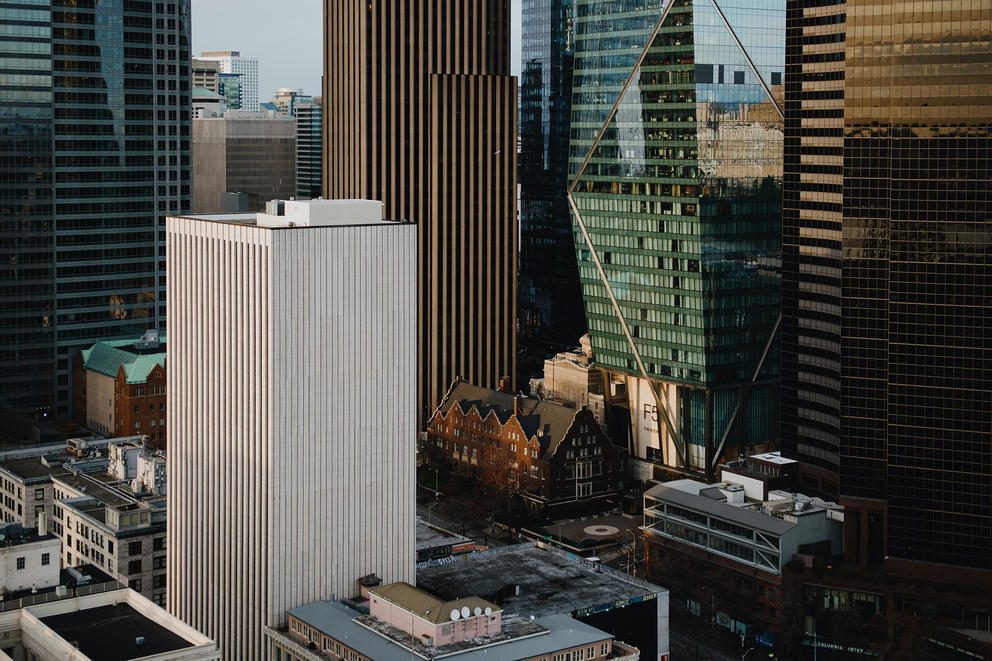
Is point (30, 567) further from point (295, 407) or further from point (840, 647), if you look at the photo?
point (840, 647)

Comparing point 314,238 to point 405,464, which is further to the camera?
point 405,464

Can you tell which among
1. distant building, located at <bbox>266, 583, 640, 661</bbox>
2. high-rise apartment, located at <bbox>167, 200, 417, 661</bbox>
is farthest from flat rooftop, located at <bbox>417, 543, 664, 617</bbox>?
distant building, located at <bbox>266, 583, 640, 661</bbox>

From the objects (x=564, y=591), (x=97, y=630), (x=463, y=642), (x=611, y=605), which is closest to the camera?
(x=97, y=630)

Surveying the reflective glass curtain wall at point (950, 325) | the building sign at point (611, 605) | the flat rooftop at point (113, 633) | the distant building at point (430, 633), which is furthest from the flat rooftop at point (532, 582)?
the reflective glass curtain wall at point (950, 325)

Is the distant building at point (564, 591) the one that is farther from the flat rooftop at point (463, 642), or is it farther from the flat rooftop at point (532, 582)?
the flat rooftop at point (463, 642)

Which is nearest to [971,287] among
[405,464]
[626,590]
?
[626,590]

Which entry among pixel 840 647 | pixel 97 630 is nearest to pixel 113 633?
pixel 97 630

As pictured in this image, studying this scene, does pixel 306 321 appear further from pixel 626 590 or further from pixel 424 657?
pixel 626 590
